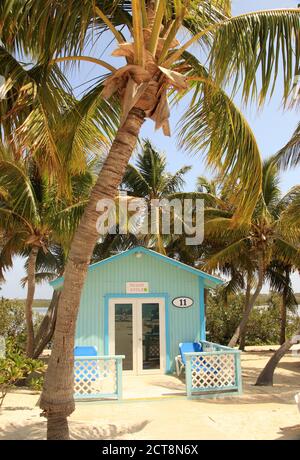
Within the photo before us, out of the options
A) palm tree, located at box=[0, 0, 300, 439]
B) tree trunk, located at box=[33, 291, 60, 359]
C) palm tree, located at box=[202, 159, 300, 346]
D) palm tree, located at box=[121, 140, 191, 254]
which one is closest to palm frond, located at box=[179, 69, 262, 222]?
palm tree, located at box=[0, 0, 300, 439]

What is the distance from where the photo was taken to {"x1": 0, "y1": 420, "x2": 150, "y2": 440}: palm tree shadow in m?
7.05

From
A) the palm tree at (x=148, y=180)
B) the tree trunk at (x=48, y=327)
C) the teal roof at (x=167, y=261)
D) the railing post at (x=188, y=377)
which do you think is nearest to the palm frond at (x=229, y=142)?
the railing post at (x=188, y=377)

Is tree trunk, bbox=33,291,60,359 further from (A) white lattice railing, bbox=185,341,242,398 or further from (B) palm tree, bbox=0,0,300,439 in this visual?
(B) palm tree, bbox=0,0,300,439

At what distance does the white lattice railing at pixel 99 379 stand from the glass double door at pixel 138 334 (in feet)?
7.31

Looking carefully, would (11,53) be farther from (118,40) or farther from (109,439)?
(109,439)

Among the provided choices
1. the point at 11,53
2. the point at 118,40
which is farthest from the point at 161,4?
the point at 11,53

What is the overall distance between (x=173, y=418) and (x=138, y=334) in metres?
4.98

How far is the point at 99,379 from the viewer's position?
10.6 m

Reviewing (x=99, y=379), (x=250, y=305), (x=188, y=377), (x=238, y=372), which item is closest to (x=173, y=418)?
(x=188, y=377)

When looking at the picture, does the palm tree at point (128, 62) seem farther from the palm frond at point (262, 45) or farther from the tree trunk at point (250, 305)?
the tree trunk at point (250, 305)

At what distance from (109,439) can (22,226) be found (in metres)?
9.46

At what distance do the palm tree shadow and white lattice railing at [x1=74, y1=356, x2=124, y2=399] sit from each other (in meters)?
2.33

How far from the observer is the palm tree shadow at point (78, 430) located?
7047 mm

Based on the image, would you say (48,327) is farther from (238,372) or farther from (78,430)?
(78,430)
